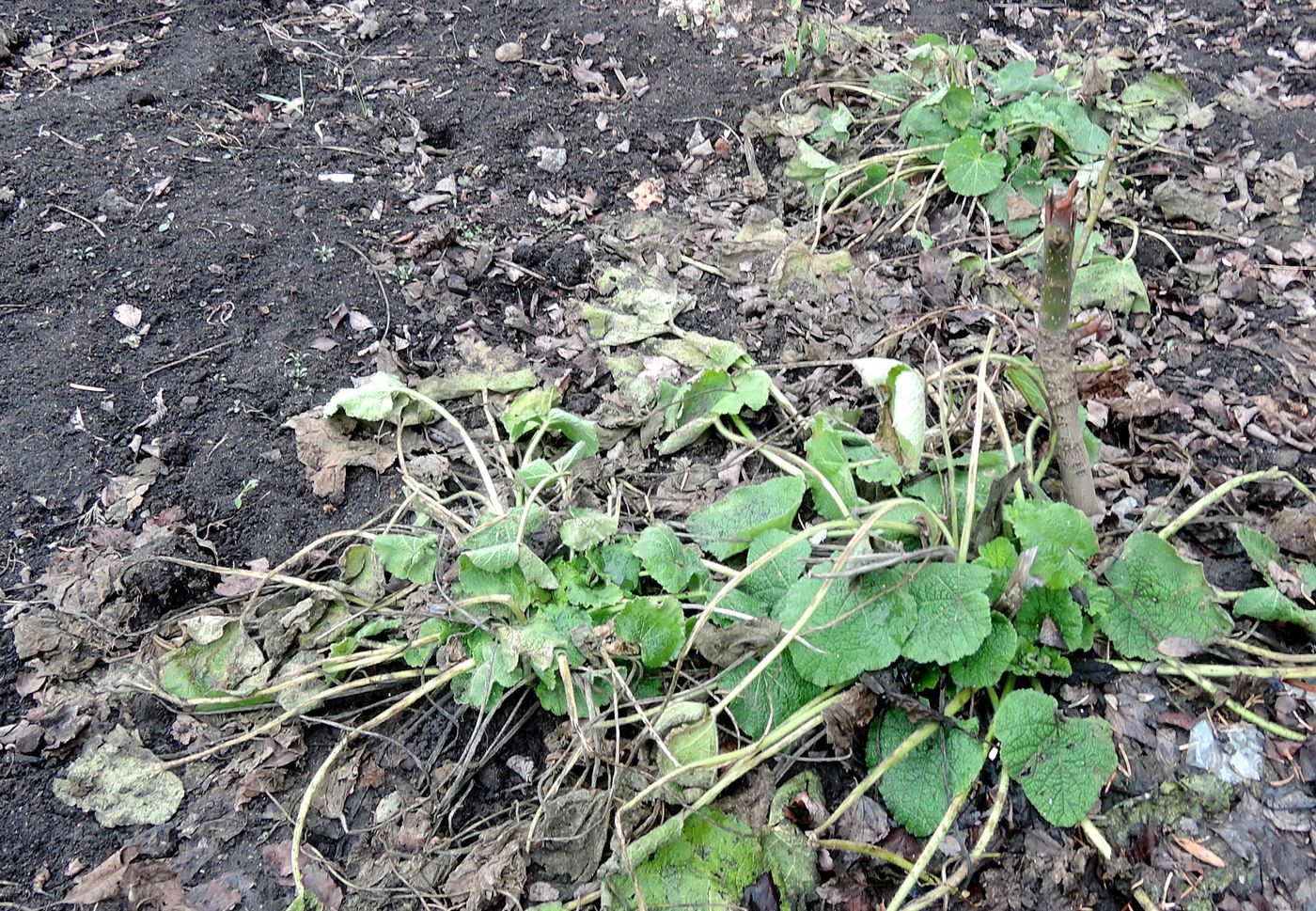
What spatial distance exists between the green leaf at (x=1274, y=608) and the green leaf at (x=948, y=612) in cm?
59

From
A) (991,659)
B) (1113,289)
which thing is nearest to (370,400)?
(991,659)

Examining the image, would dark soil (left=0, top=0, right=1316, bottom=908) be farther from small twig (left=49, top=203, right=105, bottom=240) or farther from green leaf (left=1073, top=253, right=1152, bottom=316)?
green leaf (left=1073, top=253, right=1152, bottom=316)

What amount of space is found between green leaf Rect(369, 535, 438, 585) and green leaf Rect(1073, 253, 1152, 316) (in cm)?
212

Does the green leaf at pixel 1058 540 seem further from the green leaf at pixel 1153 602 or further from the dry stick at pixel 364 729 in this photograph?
the dry stick at pixel 364 729

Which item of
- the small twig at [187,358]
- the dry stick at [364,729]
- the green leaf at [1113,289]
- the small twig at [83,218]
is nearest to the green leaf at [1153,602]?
the green leaf at [1113,289]

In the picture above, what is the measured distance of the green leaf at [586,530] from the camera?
207cm

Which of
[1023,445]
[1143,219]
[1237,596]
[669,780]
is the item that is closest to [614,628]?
[669,780]

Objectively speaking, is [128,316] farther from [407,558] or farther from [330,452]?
[407,558]

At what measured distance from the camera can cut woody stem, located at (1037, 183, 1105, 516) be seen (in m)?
1.70

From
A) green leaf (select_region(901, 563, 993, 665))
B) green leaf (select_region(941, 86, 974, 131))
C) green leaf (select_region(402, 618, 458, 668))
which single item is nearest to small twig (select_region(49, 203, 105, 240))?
green leaf (select_region(402, 618, 458, 668))

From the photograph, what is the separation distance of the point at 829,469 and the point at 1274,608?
3.22ft

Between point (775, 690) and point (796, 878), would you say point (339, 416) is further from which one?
point (796, 878)

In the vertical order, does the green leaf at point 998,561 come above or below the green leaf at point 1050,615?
above

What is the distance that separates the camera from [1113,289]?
2750 millimetres
